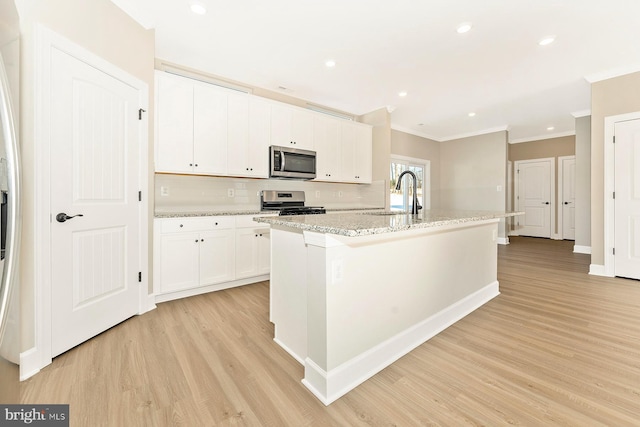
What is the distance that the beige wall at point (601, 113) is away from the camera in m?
3.41

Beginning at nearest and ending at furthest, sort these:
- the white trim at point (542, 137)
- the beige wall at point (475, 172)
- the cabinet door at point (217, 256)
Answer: the cabinet door at point (217, 256), the beige wall at point (475, 172), the white trim at point (542, 137)

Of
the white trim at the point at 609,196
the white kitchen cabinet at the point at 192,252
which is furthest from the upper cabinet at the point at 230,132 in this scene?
the white trim at the point at 609,196

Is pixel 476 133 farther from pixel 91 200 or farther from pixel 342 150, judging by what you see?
pixel 91 200

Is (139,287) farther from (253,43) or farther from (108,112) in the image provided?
(253,43)

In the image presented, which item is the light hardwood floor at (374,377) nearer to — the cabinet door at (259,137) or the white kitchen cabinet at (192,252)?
the white kitchen cabinet at (192,252)

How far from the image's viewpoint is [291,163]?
3.79m

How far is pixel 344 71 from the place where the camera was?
347 cm

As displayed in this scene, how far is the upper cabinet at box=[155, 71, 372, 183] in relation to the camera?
2.88 m

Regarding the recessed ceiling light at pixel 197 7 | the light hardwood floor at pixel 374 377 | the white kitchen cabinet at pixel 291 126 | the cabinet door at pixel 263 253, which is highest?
the recessed ceiling light at pixel 197 7

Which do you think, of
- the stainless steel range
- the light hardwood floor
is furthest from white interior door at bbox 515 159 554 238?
the stainless steel range

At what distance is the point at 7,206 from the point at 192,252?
2046mm

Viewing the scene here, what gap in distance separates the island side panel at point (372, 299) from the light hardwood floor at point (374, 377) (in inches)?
3.7

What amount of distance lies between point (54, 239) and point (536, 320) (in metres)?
3.60

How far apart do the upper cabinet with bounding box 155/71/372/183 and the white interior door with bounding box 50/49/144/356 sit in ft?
1.65
